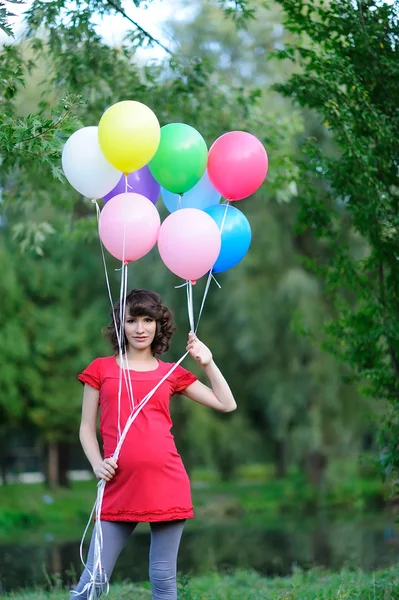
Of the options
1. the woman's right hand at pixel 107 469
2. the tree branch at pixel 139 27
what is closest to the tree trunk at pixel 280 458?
the tree branch at pixel 139 27

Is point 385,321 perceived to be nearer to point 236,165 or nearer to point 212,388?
point 236,165

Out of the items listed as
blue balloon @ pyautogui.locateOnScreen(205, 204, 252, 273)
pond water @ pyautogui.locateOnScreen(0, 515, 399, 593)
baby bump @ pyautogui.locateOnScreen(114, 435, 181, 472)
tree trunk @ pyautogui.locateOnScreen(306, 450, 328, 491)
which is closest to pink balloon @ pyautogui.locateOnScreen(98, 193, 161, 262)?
blue balloon @ pyautogui.locateOnScreen(205, 204, 252, 273)

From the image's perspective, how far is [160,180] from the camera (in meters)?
3.99

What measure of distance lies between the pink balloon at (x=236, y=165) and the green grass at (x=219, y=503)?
897 cm

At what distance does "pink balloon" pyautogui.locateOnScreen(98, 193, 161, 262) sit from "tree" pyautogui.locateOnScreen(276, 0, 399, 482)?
1537mm

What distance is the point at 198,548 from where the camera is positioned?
10.4 m

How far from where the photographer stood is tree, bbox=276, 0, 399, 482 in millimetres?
4906

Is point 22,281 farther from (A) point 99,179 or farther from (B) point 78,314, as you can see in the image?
(A) point 99,179

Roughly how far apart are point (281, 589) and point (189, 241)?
283 centimetres

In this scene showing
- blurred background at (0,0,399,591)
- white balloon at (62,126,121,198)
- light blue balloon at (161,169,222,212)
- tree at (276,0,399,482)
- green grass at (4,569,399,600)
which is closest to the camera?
white balloon at (62,126,121,198)

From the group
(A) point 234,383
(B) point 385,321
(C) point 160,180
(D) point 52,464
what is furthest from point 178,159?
(D) point 52,464

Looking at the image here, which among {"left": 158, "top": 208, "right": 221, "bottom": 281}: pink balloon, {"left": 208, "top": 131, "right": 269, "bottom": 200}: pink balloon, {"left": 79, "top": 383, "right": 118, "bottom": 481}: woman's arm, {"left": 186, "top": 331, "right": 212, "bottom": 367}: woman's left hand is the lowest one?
{"left": 79, "top": 383, "right": 118, "bottom": 481}: woman's arm

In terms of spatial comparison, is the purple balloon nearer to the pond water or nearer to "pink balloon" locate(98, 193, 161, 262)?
"pink balloon" locate(98, 193, 161, 262)

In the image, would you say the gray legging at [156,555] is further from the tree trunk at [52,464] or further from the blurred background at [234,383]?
the tree trunk at [52,464]
